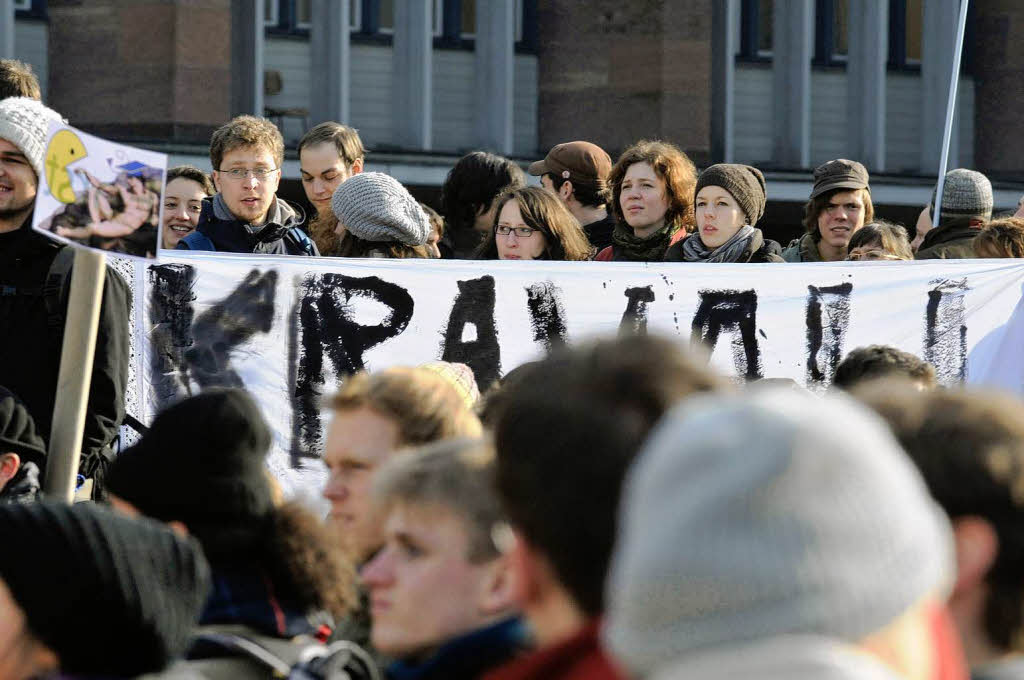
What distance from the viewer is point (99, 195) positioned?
12.2 feet

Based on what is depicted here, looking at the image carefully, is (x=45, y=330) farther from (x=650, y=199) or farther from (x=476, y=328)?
(x=650, y=199)

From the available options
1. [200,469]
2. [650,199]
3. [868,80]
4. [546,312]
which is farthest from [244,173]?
[868,80]

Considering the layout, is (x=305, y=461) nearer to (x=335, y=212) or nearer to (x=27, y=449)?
(x=335, y=212)

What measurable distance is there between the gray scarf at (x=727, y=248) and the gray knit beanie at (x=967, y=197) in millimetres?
1494

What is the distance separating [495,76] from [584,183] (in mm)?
8724

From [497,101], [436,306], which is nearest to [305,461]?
[436,306]

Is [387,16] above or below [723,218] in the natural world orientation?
above

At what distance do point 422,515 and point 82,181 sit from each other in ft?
5.79

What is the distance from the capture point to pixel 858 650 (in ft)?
4.01

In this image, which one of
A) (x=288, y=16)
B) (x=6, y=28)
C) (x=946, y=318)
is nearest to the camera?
(x=946, y=318)

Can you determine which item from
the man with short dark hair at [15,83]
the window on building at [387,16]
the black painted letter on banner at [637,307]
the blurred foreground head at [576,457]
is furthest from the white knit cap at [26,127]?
the window on building at [387,16]

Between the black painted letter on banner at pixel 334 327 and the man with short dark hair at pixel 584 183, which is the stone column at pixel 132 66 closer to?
the man with short dark hair at pixel 584 183

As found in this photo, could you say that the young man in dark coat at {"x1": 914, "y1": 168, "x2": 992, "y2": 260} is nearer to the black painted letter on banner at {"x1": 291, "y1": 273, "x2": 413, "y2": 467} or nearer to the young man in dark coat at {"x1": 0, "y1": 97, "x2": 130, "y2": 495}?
the black painted letter on banner at {"x1": 291, "y1": 273, "x2": 413, "y2": 467}

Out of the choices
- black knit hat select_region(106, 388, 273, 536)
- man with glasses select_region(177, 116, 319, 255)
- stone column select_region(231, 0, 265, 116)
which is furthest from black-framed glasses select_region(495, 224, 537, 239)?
stone column select_region(231, 0, 265, 116)
